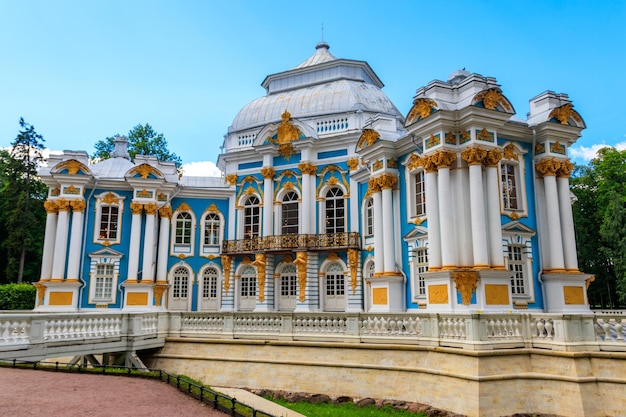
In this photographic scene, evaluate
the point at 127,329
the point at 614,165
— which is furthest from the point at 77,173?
the point at 614,165

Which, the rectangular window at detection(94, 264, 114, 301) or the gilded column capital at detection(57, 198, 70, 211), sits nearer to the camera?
the gilded column capital at detection(57, 198, 70, 211)

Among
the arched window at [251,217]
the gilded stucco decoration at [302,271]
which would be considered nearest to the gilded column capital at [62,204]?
the arched window at [251,217]

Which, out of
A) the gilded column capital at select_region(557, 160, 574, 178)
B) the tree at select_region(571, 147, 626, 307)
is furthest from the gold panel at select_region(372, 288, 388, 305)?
the tree at select_region(571, 147, 626, 307)

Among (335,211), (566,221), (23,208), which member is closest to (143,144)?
(23,208)

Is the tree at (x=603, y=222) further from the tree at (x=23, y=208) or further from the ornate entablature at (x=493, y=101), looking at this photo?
the tree at (x=23, y=208)

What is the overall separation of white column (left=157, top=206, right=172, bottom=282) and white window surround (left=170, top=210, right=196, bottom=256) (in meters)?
0.48

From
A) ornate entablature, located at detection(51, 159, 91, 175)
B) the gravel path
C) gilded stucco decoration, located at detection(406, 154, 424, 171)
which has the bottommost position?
the gravel path

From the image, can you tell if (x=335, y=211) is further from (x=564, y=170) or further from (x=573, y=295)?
(x=573, y=295)

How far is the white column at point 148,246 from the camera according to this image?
2372 centimetres

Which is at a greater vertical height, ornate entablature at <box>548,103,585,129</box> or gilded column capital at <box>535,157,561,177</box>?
ornate entablature at <box>548,103,585,129</box>

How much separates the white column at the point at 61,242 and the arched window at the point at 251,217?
808 cm

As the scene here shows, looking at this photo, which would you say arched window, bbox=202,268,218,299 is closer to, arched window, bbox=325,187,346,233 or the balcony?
the balcony

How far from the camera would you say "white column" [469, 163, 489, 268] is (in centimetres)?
1389

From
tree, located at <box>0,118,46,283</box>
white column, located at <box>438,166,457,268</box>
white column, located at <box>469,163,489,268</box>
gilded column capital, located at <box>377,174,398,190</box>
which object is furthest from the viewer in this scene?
tree, located at <box>0,118,46,283</box>
